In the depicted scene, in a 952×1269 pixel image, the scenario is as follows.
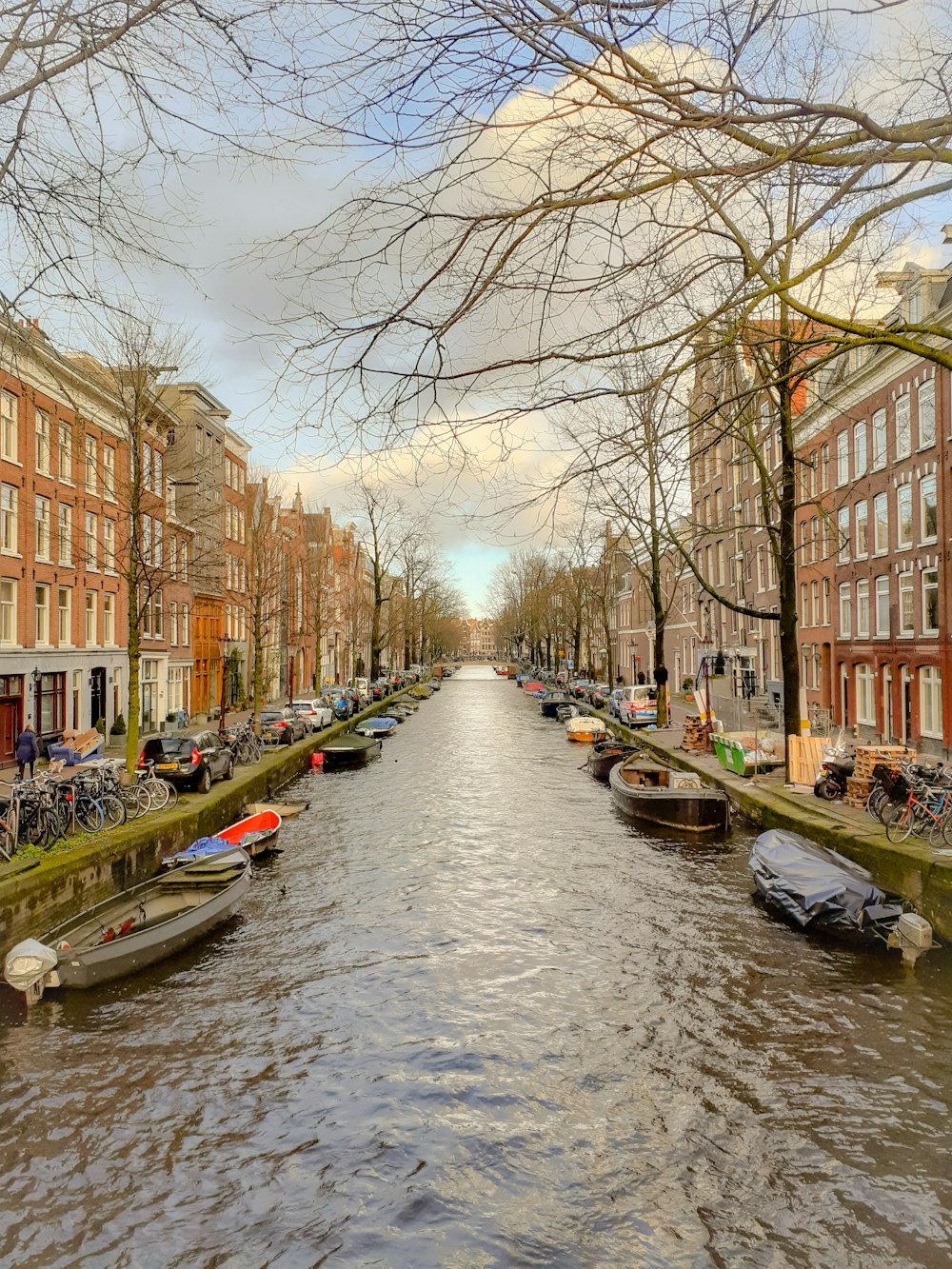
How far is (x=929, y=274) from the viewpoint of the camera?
29375 mm

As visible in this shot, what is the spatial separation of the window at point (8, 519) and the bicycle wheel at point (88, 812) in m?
14.3

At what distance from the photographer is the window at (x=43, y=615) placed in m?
31.0

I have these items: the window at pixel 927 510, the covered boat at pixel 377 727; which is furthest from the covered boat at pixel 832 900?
the covered boat at pixel 377 727

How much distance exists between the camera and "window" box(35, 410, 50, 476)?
30031mm

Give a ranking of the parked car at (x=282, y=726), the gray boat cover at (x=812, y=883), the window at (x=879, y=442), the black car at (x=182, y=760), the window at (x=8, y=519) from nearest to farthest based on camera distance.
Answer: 1. the gray boat cover at (x=812, y=883)
2. the black car at (x=182, y=760)
3. the window at (x=8, y=519)
4. the window at (x=879, y=442)
5. the parked car at (x=282, y=726)

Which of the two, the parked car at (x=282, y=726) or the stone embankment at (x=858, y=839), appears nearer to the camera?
the stone embankment at (x=858, y=839)

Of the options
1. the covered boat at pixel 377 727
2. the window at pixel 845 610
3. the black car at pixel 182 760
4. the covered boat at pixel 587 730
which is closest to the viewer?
the black car at pixel 182 760

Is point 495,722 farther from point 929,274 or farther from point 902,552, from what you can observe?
point 929,274

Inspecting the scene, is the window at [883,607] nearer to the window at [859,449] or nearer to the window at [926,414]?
the window at [859,449]

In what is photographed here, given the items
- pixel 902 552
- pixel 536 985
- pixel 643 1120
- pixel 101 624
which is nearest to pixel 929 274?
pixel 902 552

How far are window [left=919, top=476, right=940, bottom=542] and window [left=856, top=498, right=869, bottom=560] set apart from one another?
4.63m

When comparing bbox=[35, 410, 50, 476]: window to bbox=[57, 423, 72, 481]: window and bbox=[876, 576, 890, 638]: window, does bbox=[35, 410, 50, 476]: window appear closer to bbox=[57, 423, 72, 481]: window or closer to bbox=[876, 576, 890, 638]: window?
bbox=[57, 423, 72, 481]: window

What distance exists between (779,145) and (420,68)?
8.44 ft

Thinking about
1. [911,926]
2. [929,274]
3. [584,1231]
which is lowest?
[584,1231]
